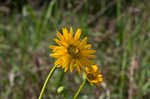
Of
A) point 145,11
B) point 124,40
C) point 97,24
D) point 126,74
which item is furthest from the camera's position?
point 97,24

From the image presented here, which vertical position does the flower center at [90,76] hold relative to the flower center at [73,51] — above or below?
below

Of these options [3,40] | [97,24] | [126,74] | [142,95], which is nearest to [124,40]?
[126,74]

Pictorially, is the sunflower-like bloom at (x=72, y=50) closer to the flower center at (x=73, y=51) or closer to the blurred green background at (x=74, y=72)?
the flower center at (x=73, y=51)

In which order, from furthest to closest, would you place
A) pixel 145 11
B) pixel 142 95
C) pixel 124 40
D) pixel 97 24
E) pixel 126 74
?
pixel 97 24 < pixel 145 11 < pixel 124 40 < pixel 126 74 < pixel 142 95

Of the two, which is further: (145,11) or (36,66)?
(145,11)

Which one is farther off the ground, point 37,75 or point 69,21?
point 69,21

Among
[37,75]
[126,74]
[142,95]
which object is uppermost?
[37,75]

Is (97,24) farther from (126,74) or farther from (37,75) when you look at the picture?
(37,75)

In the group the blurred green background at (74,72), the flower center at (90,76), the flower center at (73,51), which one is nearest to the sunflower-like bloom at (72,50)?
the flower center at (73,51)

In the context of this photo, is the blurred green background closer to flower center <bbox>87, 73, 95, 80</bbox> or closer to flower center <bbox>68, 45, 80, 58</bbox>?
flower center <bbox>87, 73, 95, 80</bbox>
